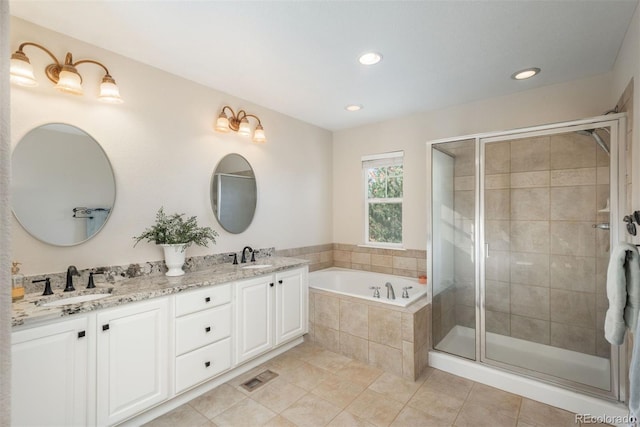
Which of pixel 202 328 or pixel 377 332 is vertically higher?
pixel 202 328

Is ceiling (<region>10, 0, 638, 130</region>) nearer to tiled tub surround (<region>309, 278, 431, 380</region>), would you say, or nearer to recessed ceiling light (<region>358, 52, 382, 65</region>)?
recessed ceiling light (<region>358, 52, 382, 65</region>)

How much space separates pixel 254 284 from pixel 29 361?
1.44 meters

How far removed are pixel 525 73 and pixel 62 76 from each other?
3449 millimetres

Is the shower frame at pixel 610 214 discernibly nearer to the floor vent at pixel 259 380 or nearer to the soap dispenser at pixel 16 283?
the floor vent at pixel 259 380

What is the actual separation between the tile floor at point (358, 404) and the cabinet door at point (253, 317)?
229 mm

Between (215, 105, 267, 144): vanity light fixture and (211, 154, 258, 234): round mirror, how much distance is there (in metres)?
0.26

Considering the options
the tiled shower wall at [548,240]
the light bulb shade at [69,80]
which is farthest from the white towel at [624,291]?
the light bulb shade at [69,80]

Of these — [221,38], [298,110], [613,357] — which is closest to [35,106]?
[221,38]

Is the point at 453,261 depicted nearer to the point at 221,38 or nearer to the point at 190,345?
the point at 190,345

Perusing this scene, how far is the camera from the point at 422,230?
3529 mm

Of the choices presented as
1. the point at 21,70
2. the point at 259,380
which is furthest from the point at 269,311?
the point at 21,70

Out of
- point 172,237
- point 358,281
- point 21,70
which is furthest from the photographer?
point 358,281

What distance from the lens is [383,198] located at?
3959 mm

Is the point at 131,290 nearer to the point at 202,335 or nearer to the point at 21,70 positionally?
the point at 202,335
